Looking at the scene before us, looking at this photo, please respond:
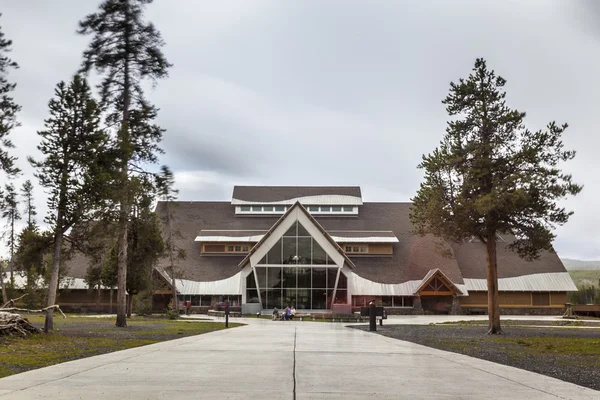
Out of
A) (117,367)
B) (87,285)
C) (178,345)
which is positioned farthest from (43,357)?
(87,285)

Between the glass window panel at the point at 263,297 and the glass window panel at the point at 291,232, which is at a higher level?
the glass window panel at the point at 291,232

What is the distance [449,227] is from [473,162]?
307cm

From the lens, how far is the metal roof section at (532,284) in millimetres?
49781

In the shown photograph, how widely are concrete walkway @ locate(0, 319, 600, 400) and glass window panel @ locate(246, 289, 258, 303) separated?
117 ft

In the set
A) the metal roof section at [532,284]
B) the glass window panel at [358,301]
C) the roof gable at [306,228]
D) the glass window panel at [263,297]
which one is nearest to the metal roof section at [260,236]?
the roof gable at [306,228]

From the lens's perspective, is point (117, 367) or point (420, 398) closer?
point (420, 398)

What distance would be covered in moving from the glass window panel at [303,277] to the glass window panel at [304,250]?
70cm

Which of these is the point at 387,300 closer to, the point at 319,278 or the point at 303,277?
the point at 319,278

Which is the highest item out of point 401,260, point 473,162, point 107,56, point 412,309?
point 107,56

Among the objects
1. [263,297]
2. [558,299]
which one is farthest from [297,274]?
[558,299]

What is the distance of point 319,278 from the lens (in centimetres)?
4747

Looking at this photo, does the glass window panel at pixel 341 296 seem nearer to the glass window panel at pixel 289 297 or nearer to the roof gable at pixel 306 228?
the roof gable at pixel 306 228

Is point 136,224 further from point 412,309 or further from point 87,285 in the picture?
point 412,309

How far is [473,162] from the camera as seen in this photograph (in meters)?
24.5
